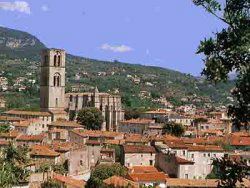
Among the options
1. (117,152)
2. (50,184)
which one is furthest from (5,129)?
(50,184)

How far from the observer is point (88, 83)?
627 ft

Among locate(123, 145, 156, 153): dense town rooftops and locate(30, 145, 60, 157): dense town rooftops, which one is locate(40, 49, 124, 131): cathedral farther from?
locate(30, 145, 60, 157): dense town rooftops

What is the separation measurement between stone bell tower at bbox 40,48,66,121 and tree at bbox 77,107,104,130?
660 cm

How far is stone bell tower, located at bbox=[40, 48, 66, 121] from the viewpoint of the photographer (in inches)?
3506

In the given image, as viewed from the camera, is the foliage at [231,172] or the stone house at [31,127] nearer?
the foliage at [231,172]

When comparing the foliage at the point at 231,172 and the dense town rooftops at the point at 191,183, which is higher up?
the foliage at the point at 231,172

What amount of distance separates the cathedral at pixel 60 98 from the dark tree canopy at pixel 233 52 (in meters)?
77.2

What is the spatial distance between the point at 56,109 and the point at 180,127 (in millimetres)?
20231

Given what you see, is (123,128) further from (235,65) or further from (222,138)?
(235,65)

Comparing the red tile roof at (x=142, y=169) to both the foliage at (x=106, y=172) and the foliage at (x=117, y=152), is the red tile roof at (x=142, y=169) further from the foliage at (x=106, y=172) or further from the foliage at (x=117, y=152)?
the foliage at (x=117, y=152)

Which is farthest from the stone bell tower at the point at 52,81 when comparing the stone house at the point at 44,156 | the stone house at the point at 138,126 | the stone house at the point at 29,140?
the stone house at the point at 44,156

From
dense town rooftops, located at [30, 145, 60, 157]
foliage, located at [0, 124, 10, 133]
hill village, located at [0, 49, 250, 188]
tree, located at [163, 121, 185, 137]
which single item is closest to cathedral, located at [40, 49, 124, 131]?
hill village, located at [0, 49, 250, 188]

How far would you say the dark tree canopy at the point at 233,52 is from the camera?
989cm

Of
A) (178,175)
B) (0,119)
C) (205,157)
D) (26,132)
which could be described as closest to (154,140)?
(205,157)
